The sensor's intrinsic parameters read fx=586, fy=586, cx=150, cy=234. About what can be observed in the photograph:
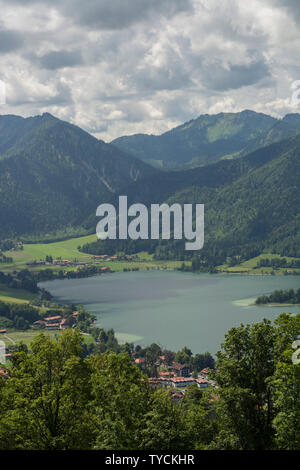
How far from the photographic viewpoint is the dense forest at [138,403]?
1752cm

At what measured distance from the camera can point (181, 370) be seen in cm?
6331

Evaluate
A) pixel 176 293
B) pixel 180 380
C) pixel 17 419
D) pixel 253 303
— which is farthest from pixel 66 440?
pixel 176 293

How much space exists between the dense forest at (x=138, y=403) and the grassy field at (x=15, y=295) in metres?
101

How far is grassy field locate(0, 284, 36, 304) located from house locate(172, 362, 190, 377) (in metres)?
60.8

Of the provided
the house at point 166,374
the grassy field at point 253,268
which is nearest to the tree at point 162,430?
the house at point 166,374

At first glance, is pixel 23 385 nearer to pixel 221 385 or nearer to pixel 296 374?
pixel 221 385

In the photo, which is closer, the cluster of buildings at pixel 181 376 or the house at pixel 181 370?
the cluster of buildings at pixel 181 376

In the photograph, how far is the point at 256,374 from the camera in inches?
765

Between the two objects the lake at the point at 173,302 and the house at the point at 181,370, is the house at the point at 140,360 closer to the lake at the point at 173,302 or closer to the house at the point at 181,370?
the house at the point at 181,370

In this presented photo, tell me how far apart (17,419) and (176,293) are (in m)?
104

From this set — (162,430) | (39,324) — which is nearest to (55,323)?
(39,324)

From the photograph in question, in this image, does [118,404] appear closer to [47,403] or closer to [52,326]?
[47,403]

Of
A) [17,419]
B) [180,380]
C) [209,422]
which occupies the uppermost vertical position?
[17,419]

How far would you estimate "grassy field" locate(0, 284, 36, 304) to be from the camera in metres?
120
